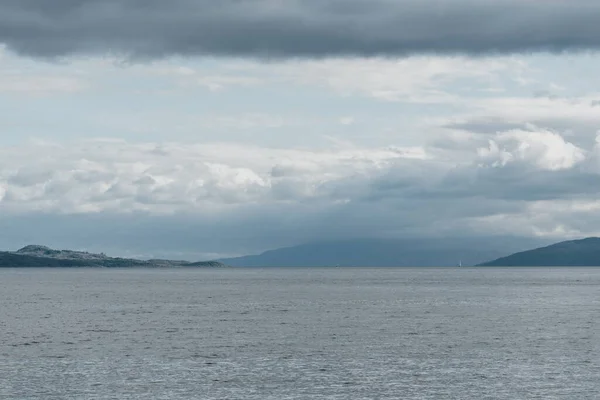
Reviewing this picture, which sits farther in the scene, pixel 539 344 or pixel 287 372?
pixel 539 344

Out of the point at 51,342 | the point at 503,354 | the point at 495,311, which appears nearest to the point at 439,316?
the point at 495,311

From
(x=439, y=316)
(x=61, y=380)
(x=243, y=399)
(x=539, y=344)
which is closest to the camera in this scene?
(x=243, y=399)

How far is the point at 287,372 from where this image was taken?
84500mm

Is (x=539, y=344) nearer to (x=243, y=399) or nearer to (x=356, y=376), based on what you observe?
(x=356, y=376)

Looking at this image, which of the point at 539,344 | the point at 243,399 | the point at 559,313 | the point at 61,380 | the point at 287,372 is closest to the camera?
the point at 243,399

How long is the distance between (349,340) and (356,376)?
103 feet

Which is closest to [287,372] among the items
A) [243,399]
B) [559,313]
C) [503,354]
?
[243,399]

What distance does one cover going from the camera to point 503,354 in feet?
324

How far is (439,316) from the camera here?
156 m

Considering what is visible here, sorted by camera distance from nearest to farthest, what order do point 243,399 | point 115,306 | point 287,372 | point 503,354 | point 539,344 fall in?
1. point 243,399
2. point 287,372
3. point 503,354
4. point 539,344
5. point 115,306

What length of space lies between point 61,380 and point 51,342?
34.0m

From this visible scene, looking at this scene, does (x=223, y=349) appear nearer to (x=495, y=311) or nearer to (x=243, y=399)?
(x=243, y=399)

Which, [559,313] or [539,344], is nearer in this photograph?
[539,344]

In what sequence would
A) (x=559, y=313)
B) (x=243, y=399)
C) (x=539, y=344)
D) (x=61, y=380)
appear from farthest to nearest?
(x=559, y=313) < (x=539, y=344) < (x=61, y=380) < (x=243, y=399)
